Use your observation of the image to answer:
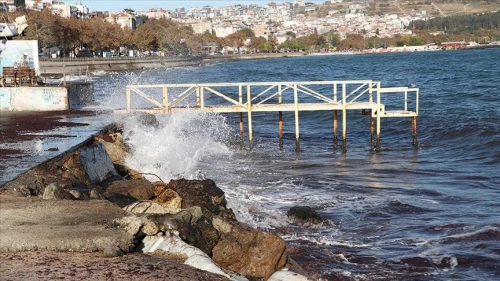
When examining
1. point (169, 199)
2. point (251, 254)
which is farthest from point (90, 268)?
point (169, 199)

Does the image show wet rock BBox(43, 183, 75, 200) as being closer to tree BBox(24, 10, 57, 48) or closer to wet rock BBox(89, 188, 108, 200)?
wet rock BBox(89, 188, 108, 200)

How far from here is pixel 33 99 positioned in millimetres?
26516

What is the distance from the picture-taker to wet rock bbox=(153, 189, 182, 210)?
12.1m

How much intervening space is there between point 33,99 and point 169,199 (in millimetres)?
15567

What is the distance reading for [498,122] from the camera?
35.5 meters

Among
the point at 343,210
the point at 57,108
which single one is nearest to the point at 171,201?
the point at 343,210

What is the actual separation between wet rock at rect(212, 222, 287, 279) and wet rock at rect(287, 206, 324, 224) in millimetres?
5137

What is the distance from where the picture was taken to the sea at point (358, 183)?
13.4 m

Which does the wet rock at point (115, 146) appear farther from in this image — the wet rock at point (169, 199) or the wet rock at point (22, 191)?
the wet rock at point (22, 191)

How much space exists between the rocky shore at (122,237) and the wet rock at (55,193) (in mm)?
13

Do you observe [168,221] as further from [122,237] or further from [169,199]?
[169,199]

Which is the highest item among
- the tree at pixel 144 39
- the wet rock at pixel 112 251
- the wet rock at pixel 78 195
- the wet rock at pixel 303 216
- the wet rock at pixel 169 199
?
the tree at pixel 144 39

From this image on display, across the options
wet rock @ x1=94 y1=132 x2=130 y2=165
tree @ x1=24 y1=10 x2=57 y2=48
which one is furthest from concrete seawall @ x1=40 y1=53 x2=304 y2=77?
wet rock @ x1=94 y1=132 x2=130 y2=165

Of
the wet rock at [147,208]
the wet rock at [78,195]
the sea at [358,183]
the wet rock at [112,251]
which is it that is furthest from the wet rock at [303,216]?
the wet rock at [112,251]
